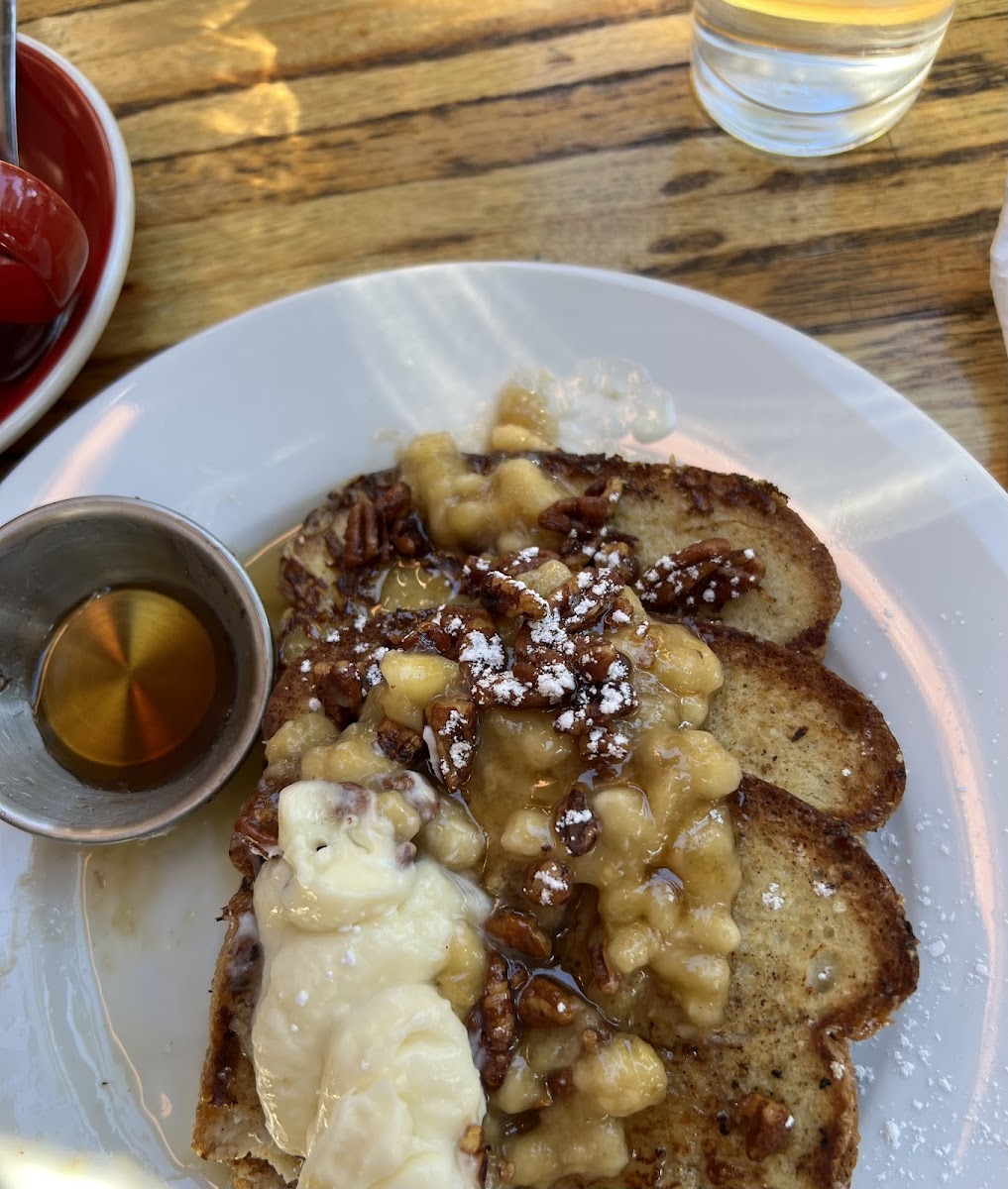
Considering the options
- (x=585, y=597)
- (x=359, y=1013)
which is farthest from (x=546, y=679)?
(x=359, y=1013)

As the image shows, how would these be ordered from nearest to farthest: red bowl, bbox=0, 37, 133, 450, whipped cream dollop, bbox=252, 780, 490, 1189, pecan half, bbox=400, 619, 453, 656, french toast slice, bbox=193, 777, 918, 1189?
whipped cream dollop, bbox=252, 780, 490, 1189
french toast slice, bbox=193, 777, 918, 1189
pecan half, bbox=400, 619, 453, 656
red bowl, bbox=0, 37, 133, 450

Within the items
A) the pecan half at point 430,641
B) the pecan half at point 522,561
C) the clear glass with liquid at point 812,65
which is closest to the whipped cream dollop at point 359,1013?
the pecan half at point 430,641

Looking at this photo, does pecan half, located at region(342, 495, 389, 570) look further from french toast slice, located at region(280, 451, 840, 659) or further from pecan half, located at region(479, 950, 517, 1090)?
pecan half, located at region(479, 950, 517, 1090)

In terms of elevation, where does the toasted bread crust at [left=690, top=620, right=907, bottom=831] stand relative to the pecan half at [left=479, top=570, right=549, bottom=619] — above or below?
below

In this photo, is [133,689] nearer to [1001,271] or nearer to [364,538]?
[364,538]

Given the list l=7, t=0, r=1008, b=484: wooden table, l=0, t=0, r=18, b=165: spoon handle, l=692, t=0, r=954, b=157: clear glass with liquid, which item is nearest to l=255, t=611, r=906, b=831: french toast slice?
l=7, t=0, r=1008, b=484: wooden table

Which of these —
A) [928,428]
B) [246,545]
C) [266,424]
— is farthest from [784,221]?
[246,545]

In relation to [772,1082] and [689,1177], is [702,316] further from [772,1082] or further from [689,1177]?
[689,1177]
